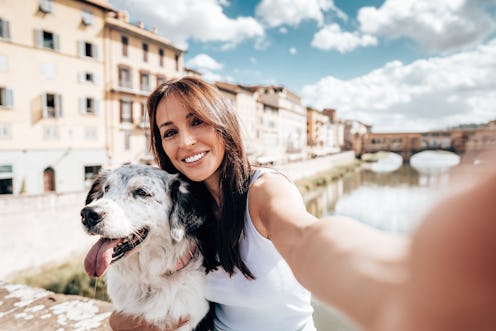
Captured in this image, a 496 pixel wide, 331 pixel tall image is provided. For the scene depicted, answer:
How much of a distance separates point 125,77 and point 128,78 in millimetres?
249

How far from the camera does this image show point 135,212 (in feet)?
6.25

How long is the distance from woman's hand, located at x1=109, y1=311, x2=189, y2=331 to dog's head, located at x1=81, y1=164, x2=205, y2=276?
358mm

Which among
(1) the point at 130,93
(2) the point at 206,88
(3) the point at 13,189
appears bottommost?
(3) the point at 13,189

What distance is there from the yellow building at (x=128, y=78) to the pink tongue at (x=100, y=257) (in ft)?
61.7

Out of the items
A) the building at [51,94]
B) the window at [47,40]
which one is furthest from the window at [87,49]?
the window at [47,40]

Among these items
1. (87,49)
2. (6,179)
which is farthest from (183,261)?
(87,49)

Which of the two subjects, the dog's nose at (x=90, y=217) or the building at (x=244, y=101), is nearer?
the dog's nose at (x=90, y=217)

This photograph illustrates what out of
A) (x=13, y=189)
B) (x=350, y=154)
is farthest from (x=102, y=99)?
(x=350, y=154)

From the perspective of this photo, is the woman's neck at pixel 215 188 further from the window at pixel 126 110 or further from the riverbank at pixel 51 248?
the window at pixel 126 110

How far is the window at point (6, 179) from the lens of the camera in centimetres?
1445

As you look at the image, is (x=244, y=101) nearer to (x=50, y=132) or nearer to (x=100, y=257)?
(x=50, y=132)

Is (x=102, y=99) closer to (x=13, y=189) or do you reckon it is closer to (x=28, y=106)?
(x=28, y=106)

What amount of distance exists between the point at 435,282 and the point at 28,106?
19.9 m

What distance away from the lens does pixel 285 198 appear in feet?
4.21
